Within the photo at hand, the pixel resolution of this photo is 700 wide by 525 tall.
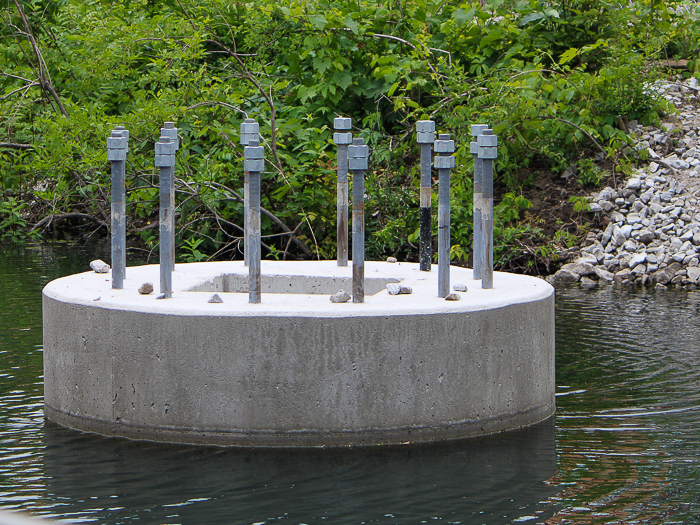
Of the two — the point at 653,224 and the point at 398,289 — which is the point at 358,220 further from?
the point at 653,224

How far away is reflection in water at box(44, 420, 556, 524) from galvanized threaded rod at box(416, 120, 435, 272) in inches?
78.0

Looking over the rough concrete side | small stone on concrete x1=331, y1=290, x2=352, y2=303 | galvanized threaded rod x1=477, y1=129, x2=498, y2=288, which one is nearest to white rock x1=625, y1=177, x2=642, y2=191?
galvanized threaded rod x1=477, y1=129, x2=498, y2=288

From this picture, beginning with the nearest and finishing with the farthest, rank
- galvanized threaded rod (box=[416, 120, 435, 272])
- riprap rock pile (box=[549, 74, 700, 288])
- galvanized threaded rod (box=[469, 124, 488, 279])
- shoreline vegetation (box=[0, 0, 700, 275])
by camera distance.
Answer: galvanized threaded rod (box=[469, 124, 488, 279]) → galvanized threaded rod (box=[416, 120, 435, 272]) → riprap rock pile (box=[549, 74, 700, 288]) → shoreline vegetation (box=[0, 0, 700, 275])

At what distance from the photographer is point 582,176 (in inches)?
599

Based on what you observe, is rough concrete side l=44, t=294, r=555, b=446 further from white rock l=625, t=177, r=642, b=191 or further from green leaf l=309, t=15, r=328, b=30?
green leaf l=309, t=15, r=328, b=30

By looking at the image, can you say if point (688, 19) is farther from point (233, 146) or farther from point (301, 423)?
point (301, 423)

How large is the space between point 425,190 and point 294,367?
2510 millimetres

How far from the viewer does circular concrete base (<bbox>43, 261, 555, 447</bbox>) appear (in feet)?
19.9

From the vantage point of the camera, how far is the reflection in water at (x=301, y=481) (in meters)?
5.16

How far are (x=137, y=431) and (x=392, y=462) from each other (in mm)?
1617

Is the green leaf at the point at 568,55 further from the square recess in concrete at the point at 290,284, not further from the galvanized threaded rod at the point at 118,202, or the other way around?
the galvanized threaded rod at the point at 118,202

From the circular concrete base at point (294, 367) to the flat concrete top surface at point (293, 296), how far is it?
0.02 meters

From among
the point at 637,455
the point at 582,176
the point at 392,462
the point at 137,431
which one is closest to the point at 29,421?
the point at 137,431

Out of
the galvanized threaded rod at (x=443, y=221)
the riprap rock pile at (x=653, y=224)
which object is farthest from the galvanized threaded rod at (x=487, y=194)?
the riprap rock pile at (x=653, y=224)
